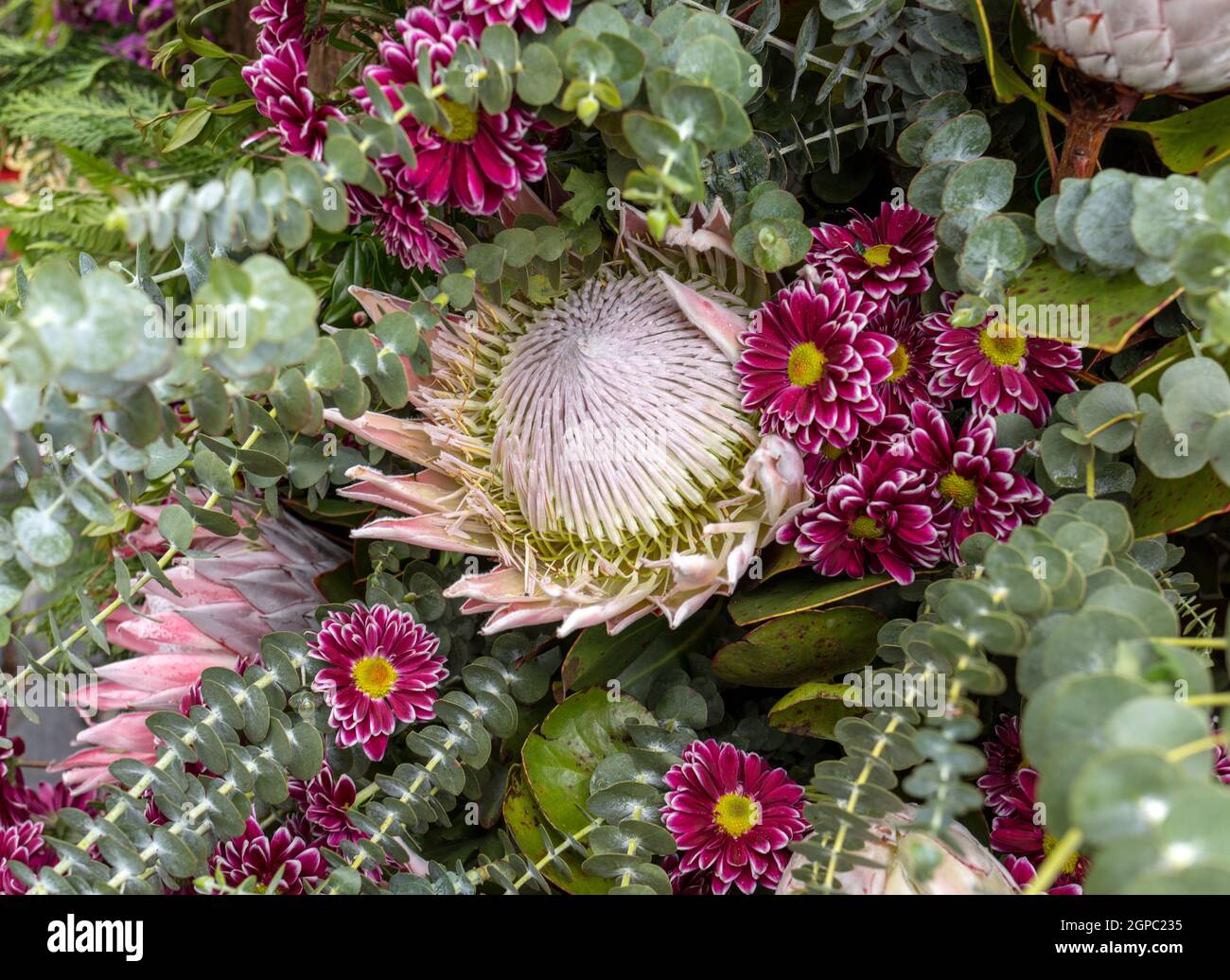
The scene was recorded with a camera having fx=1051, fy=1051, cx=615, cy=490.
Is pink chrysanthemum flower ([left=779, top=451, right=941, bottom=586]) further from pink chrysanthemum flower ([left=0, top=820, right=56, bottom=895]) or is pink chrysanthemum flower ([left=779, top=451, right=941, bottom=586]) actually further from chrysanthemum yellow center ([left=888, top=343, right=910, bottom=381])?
pink chrysanthemum flower ([left=0, top=820, right=56, bottom=895])

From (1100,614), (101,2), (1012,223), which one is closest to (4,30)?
(101,2)

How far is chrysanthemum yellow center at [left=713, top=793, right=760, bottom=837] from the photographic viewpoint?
68 cm

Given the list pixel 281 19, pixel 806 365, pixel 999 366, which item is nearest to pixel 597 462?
pixel 806 365

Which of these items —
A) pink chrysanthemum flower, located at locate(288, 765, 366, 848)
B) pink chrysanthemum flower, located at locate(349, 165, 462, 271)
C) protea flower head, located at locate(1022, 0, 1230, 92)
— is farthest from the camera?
pink chrysanthemum flower, located at locate(288, 765, 366, 848)

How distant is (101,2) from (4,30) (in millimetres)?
152

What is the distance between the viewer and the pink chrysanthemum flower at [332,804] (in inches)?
29.9

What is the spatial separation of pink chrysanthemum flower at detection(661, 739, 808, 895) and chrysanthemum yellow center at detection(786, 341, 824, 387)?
249 mm

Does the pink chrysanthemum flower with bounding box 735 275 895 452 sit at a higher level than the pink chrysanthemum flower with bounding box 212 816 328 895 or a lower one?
higher

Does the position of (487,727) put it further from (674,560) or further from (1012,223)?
(1012,223)

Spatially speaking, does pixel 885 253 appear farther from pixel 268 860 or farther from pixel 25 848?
pixel 25 848

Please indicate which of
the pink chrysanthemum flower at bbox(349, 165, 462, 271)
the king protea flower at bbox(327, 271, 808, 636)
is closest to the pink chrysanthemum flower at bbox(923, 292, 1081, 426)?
the king protea flower at bbox(327, 271, 808, 636)

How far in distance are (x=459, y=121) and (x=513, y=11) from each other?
0.22 feet

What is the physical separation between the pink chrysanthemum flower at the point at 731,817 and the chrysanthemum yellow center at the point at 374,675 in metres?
0.21

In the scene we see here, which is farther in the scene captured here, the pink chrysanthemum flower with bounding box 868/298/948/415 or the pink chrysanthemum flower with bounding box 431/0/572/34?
the pink chrysanthemum flower with bounding box 868/298/948/415
